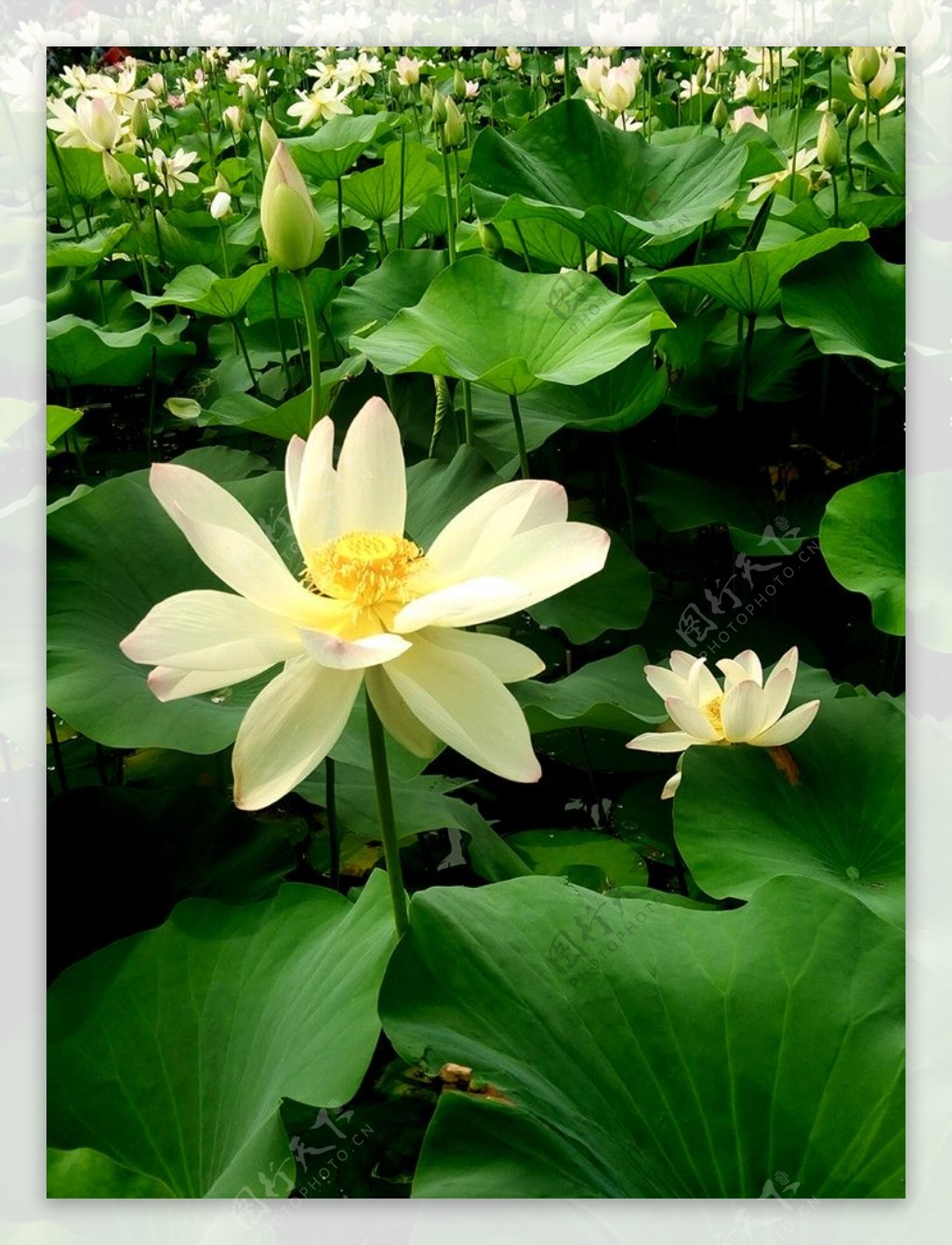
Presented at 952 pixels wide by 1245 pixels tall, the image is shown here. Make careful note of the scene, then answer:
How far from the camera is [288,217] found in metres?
0.89

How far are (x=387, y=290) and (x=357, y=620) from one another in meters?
0.90

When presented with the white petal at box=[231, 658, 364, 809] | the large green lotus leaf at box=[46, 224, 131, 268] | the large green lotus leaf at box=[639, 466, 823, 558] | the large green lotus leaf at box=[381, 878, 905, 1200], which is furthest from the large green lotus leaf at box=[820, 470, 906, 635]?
the large green lotus leaf at box=[46, 224, 131, 268]

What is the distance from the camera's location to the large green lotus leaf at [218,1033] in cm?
80

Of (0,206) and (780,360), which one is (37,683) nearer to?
(0,206)

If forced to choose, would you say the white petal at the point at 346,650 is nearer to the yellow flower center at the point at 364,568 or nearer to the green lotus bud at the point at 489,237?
the yellow flower center at the point at 364,568

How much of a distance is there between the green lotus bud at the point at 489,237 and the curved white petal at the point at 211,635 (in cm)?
87

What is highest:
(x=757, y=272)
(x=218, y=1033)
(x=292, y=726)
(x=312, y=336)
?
(x=757, y=272)

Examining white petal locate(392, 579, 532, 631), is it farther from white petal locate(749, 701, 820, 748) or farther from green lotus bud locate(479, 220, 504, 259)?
green lotus bud locate(479, 220, 504, 259)

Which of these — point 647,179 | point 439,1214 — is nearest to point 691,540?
point 647,179

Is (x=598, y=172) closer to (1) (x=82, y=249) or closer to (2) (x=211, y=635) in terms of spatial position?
(1) (x=82, y=249)

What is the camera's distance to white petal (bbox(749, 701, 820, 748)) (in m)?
0.99

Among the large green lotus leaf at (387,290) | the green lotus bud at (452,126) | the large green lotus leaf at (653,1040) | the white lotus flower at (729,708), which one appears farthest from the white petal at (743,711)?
the green lotus bud at (452,126)

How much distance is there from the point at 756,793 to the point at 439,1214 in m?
0.41

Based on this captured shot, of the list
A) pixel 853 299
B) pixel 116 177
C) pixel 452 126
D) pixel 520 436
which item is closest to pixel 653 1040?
pixel 520 436
